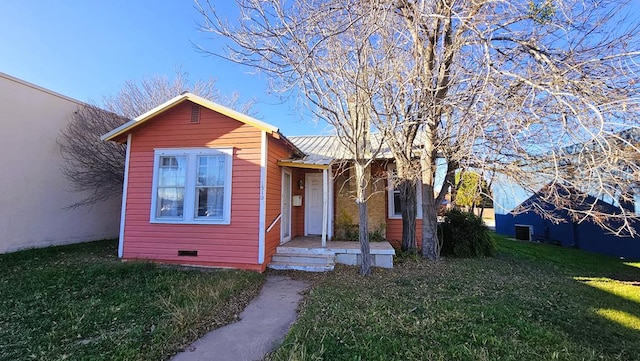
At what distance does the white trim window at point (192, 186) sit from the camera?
7062 millimetres

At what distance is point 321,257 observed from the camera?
23.6ft

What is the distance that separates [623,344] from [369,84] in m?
5.11

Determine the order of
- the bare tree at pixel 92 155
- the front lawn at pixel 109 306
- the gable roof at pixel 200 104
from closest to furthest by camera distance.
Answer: the front lawn at pixel 109 306
the gable roof at pixel 200 104
the bare tree at pixel 92 155

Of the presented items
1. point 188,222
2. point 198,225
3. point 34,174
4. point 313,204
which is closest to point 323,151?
point 313,204

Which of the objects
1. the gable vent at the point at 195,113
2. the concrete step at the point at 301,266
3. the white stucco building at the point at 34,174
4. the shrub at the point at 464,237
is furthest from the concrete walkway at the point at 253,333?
the white stucco building at the point at 34,174

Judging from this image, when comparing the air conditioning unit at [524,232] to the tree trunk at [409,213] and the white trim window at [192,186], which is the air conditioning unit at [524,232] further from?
the white trim window at [192,186]

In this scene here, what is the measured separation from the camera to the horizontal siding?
688cm

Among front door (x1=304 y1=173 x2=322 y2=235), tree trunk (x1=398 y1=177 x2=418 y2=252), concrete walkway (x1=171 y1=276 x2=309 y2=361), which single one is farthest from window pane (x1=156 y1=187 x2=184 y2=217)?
tree trunk (x1=398 y1=177 x2=418 y2=252)

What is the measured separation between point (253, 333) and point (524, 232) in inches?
613

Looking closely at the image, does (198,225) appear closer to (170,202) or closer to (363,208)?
(170,202)

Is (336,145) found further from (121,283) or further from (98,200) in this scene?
(98,200)

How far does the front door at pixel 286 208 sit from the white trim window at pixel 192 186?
182 cm

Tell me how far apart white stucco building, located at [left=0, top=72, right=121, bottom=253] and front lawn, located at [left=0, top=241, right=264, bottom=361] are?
156 centimetres

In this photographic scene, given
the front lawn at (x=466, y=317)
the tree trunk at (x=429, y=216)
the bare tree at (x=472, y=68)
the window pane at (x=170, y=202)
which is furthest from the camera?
the tree trunk at (x=429, y=216)
